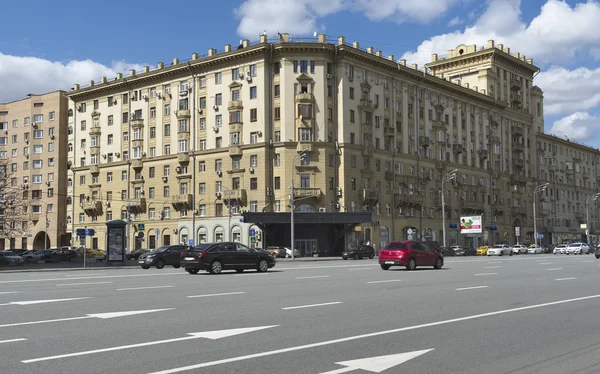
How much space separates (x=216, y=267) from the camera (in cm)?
2830

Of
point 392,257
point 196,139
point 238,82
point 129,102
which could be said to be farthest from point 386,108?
point 392,257

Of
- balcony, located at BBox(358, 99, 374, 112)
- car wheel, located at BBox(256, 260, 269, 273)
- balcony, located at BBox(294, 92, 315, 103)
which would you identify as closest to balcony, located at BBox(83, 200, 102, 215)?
balcony, located at BBox(294, 92, 315, 103)

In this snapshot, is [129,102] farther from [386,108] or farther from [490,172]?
[490,172]

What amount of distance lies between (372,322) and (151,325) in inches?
147

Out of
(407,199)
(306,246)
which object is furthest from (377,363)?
(407,199)

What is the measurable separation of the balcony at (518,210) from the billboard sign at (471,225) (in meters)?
23.1

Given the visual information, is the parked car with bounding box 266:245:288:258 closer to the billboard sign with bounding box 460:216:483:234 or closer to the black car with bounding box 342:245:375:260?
the black car with bounding box 342:245:375:260

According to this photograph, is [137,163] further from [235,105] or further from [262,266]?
[262,266]

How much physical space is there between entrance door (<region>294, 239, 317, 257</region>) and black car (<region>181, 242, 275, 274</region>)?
40.1m

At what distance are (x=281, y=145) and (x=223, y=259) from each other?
41608 mm

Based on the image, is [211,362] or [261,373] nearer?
[261,373]

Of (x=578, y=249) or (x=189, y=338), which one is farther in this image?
(x=578, y=249)

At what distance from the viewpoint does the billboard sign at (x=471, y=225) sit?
74438 millimetres

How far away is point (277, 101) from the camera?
7006 cm
